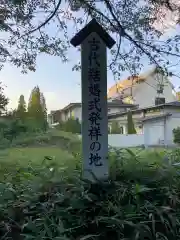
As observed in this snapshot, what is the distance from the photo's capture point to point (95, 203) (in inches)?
73.0

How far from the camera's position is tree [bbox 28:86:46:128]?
3988mm

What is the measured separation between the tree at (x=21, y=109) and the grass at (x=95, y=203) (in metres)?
1.54

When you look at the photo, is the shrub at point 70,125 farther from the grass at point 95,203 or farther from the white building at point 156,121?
the grass at point 95,203

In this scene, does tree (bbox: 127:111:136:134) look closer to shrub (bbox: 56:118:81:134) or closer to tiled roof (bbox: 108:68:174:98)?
shrub (bbox: 56:118:81:134)

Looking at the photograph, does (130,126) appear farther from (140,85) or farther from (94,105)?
(94,105)

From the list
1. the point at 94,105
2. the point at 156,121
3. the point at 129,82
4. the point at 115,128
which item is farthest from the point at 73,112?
the point at 94,105

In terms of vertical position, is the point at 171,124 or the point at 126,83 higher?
the point at 126,83

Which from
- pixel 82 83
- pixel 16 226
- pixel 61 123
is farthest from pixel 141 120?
pixel 16 226

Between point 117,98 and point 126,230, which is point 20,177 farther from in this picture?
point 117,98

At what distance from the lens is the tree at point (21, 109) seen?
3.85 m

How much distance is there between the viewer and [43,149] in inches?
142

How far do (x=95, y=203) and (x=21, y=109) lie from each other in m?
2.39

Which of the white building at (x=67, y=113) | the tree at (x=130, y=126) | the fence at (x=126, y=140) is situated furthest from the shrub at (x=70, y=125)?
the tree at (x=130, y=126)

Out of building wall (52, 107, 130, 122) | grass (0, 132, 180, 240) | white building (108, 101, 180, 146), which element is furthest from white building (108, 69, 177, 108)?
white building (108, 101, 180, 146)
